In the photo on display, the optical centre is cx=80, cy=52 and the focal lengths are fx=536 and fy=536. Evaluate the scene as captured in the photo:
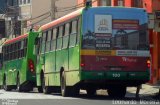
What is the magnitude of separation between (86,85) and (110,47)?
227 cm

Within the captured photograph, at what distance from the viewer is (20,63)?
32625mm

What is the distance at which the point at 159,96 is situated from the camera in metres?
22.5

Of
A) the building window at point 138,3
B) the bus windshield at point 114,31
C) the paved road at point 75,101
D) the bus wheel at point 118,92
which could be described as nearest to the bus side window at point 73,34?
the bus windshield at point 114,31

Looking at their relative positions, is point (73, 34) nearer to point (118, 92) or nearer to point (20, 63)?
point (118, 92)

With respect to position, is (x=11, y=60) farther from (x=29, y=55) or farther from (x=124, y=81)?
(x=124, y=81)

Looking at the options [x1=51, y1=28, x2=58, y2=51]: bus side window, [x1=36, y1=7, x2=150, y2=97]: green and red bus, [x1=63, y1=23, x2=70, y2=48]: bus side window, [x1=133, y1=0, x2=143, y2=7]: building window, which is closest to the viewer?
[x1=36, y1=7, x2=150, y2=97]: green and red bus

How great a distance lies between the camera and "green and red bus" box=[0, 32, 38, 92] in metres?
31.0

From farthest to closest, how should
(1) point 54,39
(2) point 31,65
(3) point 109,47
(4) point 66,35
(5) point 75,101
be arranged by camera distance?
(2) point 31,65 < (1) point 54,39 < (4) point 66,35 < (3) point 109,47 < (5) point 75,101

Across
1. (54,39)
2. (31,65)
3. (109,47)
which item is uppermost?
(54,39)

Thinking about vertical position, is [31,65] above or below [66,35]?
below

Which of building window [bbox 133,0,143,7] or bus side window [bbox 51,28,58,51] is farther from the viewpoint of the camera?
building window [bbox 133,0,143,7]

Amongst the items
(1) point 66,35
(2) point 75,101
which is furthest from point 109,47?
(1) point 66,35

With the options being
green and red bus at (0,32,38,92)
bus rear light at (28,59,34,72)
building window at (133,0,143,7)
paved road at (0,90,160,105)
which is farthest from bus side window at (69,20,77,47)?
building window at (133,0,143,7)

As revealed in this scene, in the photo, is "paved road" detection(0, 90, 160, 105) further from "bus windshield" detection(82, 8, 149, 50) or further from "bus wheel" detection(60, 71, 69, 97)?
Result: "bus windshield" detection(82, 8, 149, 50)
